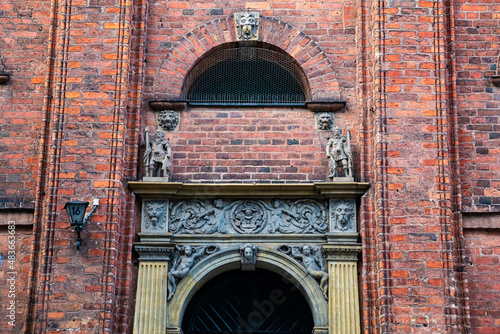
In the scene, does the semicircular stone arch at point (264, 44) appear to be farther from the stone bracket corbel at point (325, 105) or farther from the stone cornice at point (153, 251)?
the stone cornice at point (153, 251)

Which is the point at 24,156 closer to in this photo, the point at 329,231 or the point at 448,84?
the point at 329,231

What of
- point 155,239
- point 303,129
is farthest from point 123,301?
point 303,129

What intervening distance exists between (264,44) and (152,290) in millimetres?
3455

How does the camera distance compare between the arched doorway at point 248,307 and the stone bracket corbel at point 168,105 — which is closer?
the arched doorway at point 248,307

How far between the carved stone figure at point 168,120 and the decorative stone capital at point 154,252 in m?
1.56

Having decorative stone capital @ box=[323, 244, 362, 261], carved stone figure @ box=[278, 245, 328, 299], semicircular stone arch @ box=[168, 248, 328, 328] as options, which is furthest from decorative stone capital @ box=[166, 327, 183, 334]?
decorative stone capital @ box=[323, 244, 362, 261]

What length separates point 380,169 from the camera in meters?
8.85

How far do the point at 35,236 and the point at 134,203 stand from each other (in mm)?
1188

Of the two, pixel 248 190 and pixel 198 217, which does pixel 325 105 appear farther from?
pixel 198 217

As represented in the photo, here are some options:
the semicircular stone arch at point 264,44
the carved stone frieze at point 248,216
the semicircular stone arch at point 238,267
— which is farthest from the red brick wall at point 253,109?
the semicircular stone arch at point 238,267

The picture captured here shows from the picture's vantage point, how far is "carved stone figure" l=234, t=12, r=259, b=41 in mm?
9875

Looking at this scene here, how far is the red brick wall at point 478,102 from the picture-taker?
9.21 metres

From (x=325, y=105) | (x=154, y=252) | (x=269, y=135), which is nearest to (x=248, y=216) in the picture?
(x=269, y=135)

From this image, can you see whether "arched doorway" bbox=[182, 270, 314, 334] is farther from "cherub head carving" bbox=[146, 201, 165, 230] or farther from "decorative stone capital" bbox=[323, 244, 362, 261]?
"cherub head carving" bbox=[146, 201, 165, 230]
